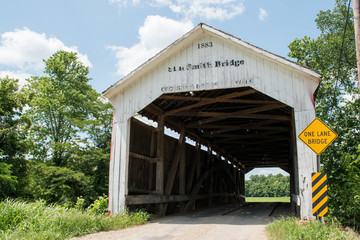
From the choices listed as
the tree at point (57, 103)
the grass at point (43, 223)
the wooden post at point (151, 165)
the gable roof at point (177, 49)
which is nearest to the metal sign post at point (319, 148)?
the gable roof at point (177, 49)

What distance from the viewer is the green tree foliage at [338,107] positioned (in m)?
8.40

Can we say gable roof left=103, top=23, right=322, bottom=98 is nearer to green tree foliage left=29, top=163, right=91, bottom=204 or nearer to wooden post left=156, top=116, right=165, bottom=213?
wooden post left=156, top=116, right=165, bottom=213

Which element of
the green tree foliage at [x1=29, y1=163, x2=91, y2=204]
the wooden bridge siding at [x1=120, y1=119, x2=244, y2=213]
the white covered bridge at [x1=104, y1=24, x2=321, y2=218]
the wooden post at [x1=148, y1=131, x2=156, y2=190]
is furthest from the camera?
the green tree foliage at [x1=29, y1=163, x2=91, y2=204]

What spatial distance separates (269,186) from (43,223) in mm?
75816

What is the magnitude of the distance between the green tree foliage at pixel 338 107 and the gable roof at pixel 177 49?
213cm

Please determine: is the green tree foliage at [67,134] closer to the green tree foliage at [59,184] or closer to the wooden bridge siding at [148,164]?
the green tree foliage at [59,184]

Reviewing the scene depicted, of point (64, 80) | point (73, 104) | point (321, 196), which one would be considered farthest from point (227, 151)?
point (321, 196)

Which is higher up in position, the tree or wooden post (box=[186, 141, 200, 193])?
the tree

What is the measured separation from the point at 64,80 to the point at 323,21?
65.4 ft

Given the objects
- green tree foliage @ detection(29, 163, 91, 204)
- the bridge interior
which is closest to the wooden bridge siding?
the bridge interior

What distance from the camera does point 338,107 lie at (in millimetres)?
14234

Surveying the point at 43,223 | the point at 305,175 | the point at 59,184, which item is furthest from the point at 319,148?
the point at 59,184

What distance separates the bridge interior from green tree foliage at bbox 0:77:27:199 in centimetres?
868

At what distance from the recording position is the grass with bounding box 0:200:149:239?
18.7 ft
